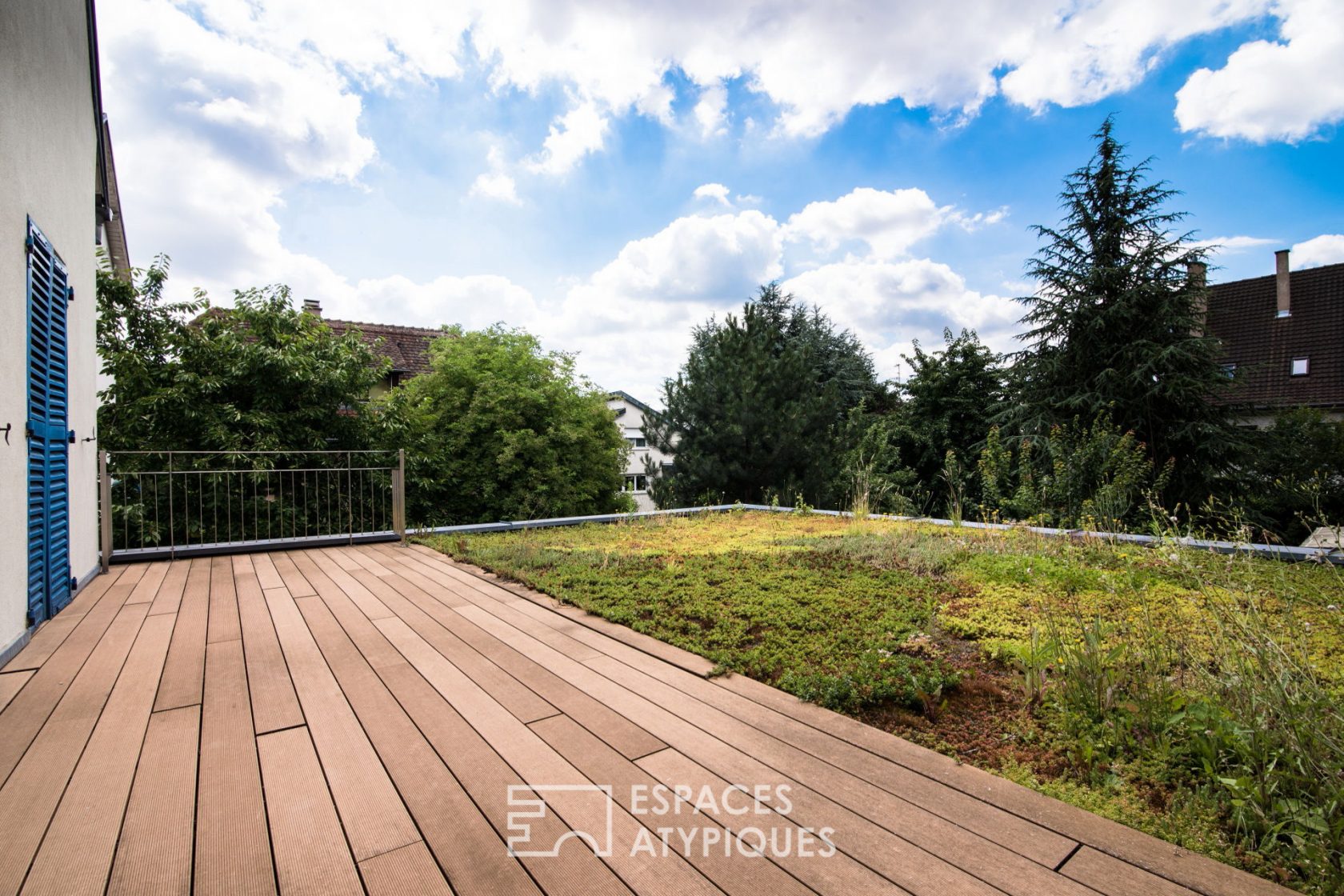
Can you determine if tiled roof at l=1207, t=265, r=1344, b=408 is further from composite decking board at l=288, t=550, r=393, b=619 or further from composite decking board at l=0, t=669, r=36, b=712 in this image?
composite decking board at l=0, t=669, r=36, b=712

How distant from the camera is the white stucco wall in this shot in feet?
8.88

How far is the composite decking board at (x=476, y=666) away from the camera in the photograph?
213 cm

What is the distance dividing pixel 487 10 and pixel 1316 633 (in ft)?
25.1

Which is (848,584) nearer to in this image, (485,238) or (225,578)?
(225,578)

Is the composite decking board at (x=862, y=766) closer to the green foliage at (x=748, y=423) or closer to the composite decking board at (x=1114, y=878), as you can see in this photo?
the composite decking board at (x=1114, y=878)

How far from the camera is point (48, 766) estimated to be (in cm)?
174

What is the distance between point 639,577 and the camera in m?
4.18

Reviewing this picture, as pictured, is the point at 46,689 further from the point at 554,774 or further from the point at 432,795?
the point at 554,774

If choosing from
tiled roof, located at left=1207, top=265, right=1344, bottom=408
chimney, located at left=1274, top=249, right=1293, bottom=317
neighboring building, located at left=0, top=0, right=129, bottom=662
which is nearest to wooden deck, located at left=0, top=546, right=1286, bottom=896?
neighboring building, located at left=0, top=0, right=129, bottom=662

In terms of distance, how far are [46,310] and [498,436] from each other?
7.36m

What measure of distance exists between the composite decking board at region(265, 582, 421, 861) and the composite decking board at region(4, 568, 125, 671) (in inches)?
41.3

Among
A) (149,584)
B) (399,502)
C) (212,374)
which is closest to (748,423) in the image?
(399,502)

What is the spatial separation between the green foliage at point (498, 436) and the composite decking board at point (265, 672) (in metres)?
6.49

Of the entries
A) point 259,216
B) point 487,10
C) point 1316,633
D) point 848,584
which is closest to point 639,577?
point 848,584
